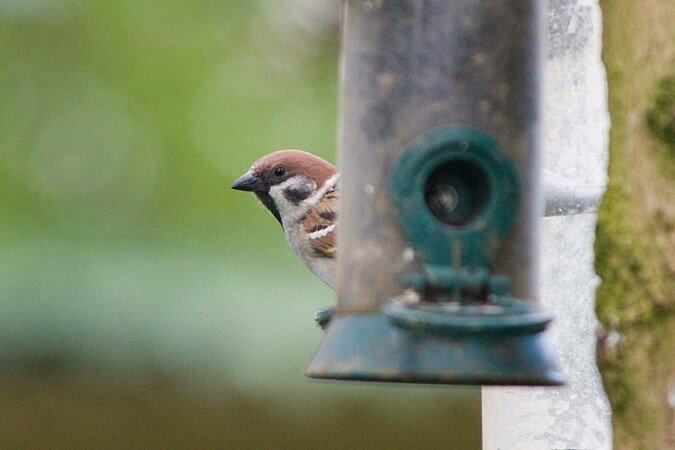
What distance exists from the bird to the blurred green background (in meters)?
1.90

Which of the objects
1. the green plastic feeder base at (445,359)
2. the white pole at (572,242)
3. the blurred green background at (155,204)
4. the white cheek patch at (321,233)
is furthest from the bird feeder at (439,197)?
the blurred green background at (155,204)

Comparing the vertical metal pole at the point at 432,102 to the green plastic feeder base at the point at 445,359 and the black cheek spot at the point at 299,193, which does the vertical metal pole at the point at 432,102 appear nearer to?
the green plastic feeder base at the point at 445,359

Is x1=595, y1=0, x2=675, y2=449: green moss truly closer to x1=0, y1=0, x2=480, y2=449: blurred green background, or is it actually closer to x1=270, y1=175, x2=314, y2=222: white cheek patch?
x1=270, y1=175, x2=314, y2=222: white cheek patch

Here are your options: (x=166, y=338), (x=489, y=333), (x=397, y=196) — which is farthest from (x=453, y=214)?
(x=166, y=338)

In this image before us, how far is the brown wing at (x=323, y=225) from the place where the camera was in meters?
4.57

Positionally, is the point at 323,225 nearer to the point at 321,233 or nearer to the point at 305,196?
the point at 321,233

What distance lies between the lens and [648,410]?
2.12 meters

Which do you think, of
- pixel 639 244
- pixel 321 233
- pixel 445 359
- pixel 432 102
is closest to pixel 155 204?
pixel 321 233

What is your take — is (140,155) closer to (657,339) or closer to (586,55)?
(586,55)

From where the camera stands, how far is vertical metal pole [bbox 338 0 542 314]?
3.01m

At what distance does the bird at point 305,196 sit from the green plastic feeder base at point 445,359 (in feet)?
5.59

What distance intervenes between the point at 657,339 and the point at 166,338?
474cm

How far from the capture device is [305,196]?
15.2 feet

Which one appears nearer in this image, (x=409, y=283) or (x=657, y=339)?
(x=657, y=339)
